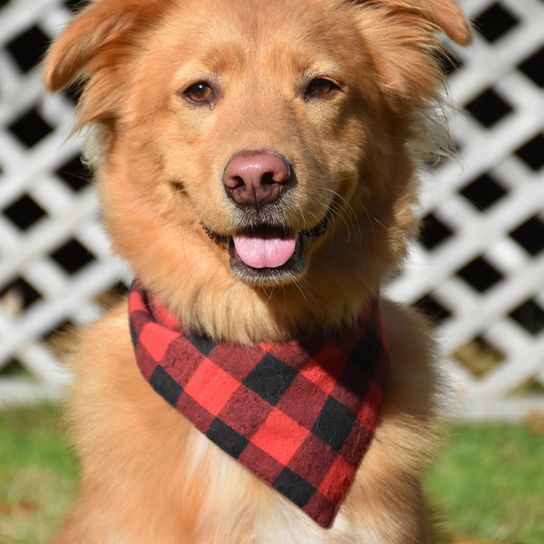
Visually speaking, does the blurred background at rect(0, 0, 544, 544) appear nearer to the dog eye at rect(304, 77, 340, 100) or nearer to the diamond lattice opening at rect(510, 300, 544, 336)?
the diamond lattice opening at rect(510, 300, 544, 336)

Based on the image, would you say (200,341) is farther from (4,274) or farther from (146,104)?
(4,274)

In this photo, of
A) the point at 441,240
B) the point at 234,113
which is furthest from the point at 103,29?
the point at 441,240

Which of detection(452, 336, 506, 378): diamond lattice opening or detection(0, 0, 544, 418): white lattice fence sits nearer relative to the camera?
detection(0, 0, 544, 418): white lattice fence

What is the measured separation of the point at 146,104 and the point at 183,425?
0.95 meters

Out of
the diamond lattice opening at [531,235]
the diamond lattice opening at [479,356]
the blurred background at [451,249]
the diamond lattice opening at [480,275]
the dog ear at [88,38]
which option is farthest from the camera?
the diamond lattice opening at [480,275]

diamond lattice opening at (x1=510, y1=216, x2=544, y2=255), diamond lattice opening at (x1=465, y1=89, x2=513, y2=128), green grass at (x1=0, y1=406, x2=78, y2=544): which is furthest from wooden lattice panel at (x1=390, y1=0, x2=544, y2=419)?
Answer: green grass at (x1=0, y1=406, x2=78, y2=544)

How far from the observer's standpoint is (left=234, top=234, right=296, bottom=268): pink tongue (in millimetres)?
2811

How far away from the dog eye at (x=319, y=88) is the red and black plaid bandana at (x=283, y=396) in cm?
70

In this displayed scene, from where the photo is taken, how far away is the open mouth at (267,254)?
2.80 m

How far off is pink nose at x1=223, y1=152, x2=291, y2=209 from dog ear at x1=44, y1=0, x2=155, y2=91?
1.95 feet

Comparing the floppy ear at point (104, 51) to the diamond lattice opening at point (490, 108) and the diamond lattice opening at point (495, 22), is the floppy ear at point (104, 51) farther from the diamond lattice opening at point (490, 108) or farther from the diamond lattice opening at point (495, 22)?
the diamond lattice opening at point (495, 22)

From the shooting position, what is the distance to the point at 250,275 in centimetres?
281

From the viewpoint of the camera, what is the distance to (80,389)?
318cm

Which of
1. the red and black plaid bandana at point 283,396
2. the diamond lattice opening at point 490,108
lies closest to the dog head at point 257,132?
the red and black plaid bandana at point 283,396
